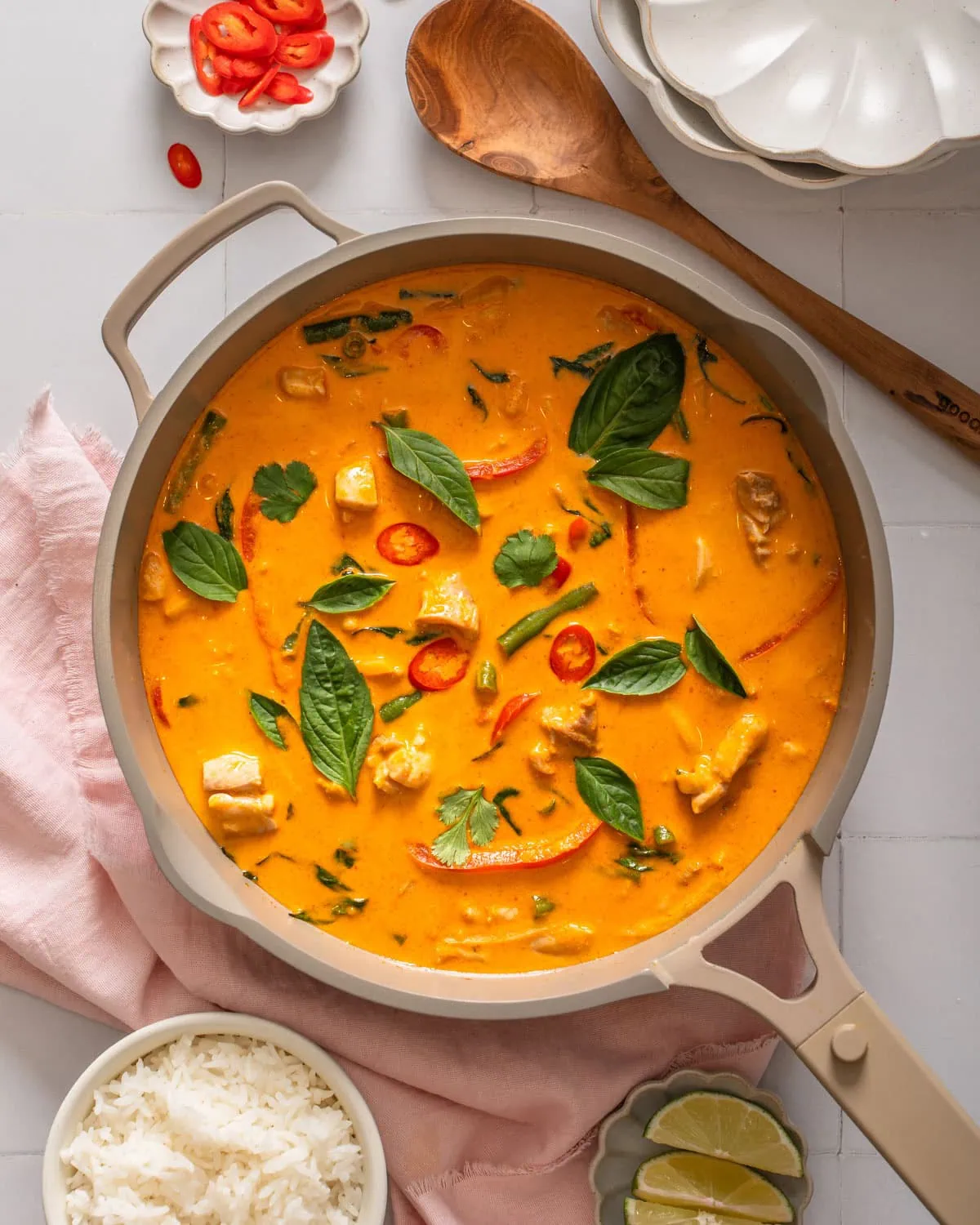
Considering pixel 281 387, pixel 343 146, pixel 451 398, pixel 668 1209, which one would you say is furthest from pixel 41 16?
pixel 668 1209

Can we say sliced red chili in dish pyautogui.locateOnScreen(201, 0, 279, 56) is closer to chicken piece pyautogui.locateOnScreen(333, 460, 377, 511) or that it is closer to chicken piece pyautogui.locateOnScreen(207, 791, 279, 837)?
chicken piece pyautogui.locateOnScreen(333, 460, 377, 511)

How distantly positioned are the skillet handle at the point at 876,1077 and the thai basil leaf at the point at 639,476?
2.39 feet

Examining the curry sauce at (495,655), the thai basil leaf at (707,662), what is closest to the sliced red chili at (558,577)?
the curry sauce at (495,655)

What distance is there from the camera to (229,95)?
230 cm

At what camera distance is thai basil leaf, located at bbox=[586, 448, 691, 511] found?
2.04 metres

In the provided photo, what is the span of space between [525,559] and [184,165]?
107cm

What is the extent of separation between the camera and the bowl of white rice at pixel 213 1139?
202cm

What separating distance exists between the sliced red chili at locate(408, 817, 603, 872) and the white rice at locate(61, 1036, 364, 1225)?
46 cm

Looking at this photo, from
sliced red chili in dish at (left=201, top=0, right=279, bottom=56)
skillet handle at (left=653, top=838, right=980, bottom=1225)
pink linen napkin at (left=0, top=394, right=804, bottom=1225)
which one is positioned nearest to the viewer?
skillet handle at (left=653, top=838, right=980, bottom=1225)

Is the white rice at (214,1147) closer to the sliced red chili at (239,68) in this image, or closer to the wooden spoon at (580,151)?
the wooden spoon at (580,151)

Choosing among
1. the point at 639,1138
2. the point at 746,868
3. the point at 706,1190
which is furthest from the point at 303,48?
the point at 706,1190

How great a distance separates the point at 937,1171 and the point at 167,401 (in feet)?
5.40

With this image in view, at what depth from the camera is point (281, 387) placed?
2104 mm

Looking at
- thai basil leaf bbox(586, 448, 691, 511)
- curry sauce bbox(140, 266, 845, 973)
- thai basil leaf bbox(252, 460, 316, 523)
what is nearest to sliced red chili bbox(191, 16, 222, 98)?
curry sauce bbox(140, 266, 845, 973)
